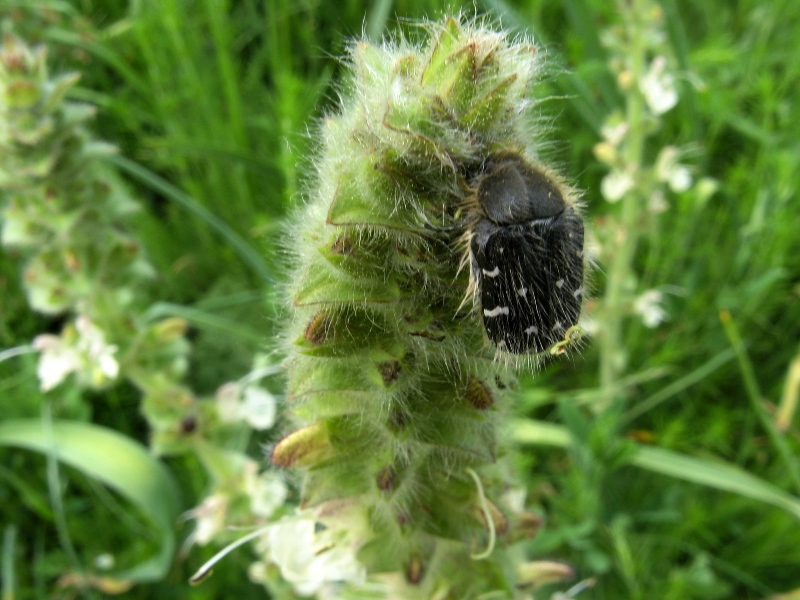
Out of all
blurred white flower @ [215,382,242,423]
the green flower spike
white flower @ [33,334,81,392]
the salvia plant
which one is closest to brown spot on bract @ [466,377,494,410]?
the green flower spike

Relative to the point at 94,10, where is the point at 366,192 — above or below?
below

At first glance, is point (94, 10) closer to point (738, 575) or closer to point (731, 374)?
point (731, 374)

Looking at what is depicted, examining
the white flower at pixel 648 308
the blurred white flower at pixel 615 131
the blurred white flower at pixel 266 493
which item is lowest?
the blurred white flower at pixel 266 493

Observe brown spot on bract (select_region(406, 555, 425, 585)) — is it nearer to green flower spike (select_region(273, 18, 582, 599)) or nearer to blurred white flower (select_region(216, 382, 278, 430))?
green flower spike (select_region(273, 18, 582, 599))

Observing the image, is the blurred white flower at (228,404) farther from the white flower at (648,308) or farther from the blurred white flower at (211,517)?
the white flower at (648,308)

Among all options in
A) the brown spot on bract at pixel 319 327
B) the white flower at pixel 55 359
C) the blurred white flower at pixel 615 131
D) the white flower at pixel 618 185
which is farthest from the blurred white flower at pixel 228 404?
the blurred white flower at pixel 615 131

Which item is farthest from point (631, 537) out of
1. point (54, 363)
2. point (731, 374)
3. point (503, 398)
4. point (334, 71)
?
point (334, 71)
